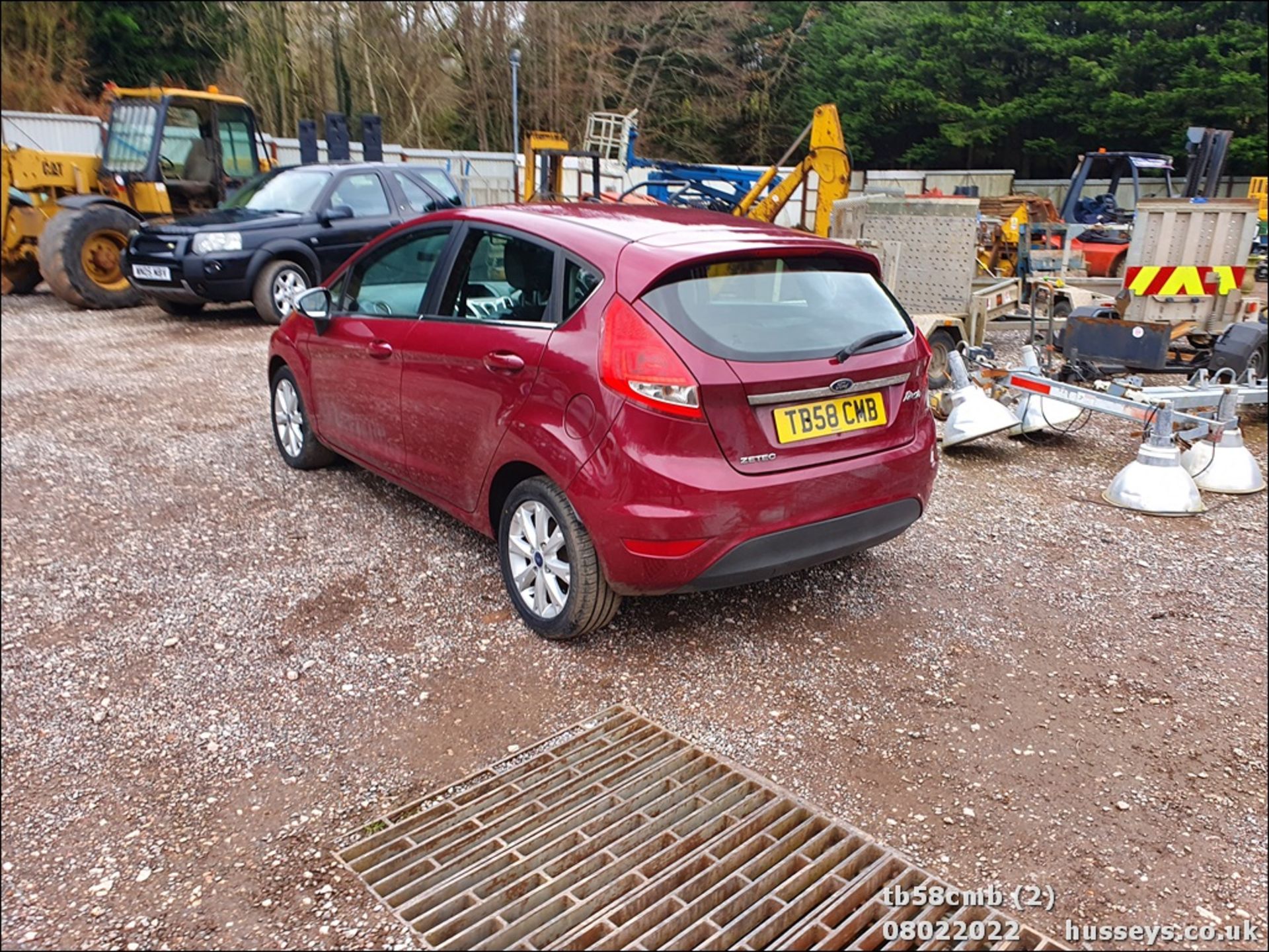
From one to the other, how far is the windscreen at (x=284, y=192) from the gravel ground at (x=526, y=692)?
628 cm

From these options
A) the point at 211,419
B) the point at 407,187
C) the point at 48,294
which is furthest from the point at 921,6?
the point at 211,419

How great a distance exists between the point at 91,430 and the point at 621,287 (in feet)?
Answer: 17.8

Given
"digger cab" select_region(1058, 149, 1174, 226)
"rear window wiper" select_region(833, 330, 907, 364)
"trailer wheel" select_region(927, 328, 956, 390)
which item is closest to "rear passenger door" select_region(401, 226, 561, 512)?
"rear window wiper" select_region(833, 330, 907, 364)

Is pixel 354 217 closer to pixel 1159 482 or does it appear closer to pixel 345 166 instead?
pixel 345 166

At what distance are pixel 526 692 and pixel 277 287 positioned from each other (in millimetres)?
8875

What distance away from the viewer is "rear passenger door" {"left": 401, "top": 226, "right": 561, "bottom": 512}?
380cm

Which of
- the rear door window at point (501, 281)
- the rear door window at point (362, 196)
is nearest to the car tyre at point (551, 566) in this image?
the rear door window at point (501, 281)

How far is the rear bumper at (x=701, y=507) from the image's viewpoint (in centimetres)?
330

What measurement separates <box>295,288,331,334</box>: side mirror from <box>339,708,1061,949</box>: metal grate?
120 inches

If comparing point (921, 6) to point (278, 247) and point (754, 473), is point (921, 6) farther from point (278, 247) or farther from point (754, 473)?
point (754, 473)

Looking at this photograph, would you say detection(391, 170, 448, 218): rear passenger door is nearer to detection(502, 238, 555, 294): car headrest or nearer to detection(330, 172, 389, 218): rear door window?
detection(330, 172, 389, 218): rear door window

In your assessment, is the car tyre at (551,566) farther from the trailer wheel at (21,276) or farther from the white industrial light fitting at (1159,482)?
the trailer wheel at (21,276)

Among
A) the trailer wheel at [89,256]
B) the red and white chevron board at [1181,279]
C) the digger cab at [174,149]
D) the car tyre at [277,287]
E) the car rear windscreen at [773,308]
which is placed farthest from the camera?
the digger cab at [174,149]

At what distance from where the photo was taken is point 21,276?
13305mm
